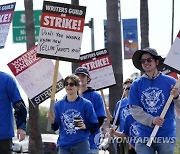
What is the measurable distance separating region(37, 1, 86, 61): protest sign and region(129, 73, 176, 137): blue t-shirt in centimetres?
221

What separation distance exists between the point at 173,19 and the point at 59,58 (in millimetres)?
29335

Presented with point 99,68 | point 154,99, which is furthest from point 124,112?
point 154,99

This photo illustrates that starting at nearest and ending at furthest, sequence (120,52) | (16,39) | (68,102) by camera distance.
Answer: (68,102)
(120,52)
(16,39)

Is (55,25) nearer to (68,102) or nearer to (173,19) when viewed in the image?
(68,102)

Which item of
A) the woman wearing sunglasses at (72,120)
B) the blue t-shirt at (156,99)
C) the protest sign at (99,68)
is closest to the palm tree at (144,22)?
the protest sign at (99,68)

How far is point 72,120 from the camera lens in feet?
32.3

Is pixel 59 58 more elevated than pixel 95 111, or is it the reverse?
pixel 59 58

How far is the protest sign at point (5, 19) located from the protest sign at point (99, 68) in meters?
1.81

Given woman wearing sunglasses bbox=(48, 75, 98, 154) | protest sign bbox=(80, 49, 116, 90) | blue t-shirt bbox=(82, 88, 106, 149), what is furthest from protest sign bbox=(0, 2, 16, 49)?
woman wearing sunglasses bbox=(48, 75, 98, 154)

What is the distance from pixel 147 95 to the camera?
8977 millimetres

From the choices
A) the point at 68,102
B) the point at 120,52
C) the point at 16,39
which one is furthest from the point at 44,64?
the point at 16,39

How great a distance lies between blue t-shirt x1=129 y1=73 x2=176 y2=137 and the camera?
8.95 metres

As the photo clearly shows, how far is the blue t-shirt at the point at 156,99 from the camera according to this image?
352 inches

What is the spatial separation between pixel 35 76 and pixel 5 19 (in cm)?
387
